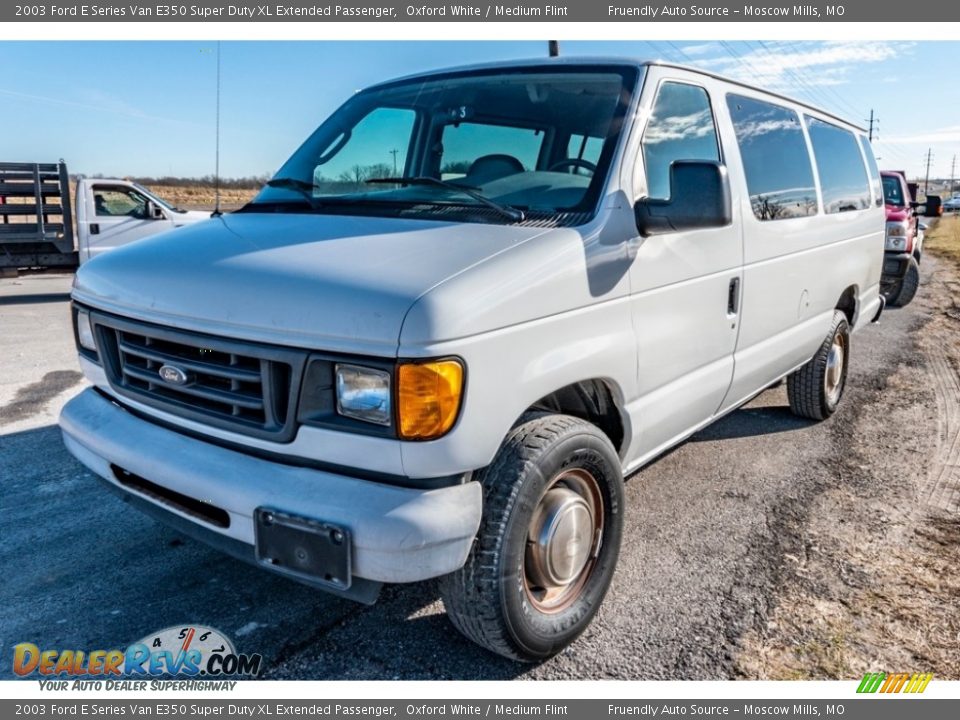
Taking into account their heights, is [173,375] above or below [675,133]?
below

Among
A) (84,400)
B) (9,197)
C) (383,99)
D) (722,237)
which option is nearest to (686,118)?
(722,237)

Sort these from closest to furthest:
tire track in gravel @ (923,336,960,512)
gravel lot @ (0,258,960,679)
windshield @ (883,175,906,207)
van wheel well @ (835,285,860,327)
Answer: gravel lot @ (0,258,960,679) → tire track in gravel @ (923,336,960,512) → van wheel well @ (835,285,860,327) → windshield @ (883,175,906,207)

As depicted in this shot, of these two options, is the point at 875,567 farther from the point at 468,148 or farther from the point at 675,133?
the point at 468,148

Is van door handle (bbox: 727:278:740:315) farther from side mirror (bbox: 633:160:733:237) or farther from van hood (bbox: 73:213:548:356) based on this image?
van hood (bbox: 73:213:548:356)

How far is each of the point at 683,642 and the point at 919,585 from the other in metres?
1.24

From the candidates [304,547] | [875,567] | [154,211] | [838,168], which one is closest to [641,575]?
[875,567]

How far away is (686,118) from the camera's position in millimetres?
3504

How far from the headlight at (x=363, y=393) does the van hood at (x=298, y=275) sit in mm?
80

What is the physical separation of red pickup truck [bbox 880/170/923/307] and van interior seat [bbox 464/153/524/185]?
944 centimetres

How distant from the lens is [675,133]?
11.1 ft

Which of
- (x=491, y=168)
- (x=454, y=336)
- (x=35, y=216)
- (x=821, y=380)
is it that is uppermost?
(x=491, y=168)

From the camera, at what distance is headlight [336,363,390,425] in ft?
7.29

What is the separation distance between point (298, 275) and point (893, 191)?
12309 mm

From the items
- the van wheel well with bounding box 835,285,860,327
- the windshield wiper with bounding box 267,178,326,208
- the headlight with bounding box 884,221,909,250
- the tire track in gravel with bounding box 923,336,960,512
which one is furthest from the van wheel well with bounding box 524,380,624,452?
the headlight with bounding box 884,221,909,250
